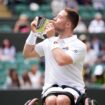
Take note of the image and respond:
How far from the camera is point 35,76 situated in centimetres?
1310

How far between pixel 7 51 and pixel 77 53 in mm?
7304

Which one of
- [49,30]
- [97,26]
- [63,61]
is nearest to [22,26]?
[97,26]

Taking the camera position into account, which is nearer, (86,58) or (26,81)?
(26,81)

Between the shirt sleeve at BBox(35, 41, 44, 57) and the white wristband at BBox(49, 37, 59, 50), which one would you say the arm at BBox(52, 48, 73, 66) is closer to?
the white wristband at BBox(49, 37, 59, 50)

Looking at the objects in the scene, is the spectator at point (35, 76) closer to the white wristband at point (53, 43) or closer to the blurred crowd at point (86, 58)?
the blurred crowd at point (86, 58)

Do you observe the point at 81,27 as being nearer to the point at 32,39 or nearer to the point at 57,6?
the point at 57,6

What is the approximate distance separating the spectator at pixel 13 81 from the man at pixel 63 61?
4.98 meters

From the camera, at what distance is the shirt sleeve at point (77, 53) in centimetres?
713

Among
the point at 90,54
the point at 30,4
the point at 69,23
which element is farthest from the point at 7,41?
the point at 69,23

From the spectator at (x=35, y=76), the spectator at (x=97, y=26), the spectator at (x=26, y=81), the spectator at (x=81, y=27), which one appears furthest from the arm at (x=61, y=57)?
the spectator at (x=97, y=26)

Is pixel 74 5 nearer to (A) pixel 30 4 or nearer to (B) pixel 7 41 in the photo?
(A) pixel 30 4

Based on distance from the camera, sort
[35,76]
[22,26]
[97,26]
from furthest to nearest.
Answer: [97,26]
[22,26]
[35,76]

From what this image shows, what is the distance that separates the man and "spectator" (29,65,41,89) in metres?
5.36

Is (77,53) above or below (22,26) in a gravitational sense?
below
